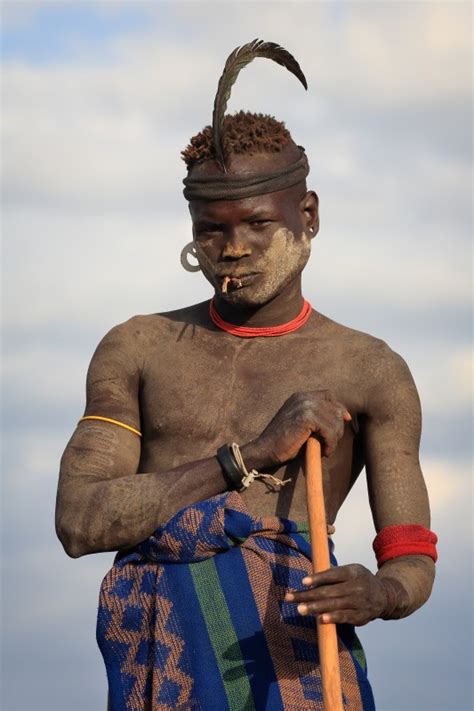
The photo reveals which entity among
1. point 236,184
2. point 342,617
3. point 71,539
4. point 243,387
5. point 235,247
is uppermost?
point 236,184

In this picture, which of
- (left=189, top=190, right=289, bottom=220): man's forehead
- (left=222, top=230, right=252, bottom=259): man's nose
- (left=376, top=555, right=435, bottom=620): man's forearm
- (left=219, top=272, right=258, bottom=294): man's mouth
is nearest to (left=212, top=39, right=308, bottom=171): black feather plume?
(left=189, top=190, right=289, bottom=220): man's forehead

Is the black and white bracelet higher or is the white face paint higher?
the white face paint

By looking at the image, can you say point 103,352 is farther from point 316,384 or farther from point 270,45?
point 270,45

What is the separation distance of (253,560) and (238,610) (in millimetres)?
245

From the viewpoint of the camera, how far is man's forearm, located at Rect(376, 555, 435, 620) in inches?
398

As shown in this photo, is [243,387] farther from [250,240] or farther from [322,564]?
[322,564]

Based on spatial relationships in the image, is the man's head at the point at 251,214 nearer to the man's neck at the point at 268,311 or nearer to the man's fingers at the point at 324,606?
the man's neck at the point at 268,311

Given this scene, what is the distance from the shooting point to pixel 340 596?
9.59 meters

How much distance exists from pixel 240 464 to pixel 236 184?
4.64 ft

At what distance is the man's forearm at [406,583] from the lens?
10.1 metres

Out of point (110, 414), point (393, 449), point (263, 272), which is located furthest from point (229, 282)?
point (393, 449)

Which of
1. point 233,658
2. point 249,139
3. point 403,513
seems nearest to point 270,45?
point 249,139

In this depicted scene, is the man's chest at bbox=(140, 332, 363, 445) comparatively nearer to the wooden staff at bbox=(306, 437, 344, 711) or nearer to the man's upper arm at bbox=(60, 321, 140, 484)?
the man's upper arm at bbox=(60, 321, 140, 484)

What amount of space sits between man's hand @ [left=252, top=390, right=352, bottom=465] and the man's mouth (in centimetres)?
74
